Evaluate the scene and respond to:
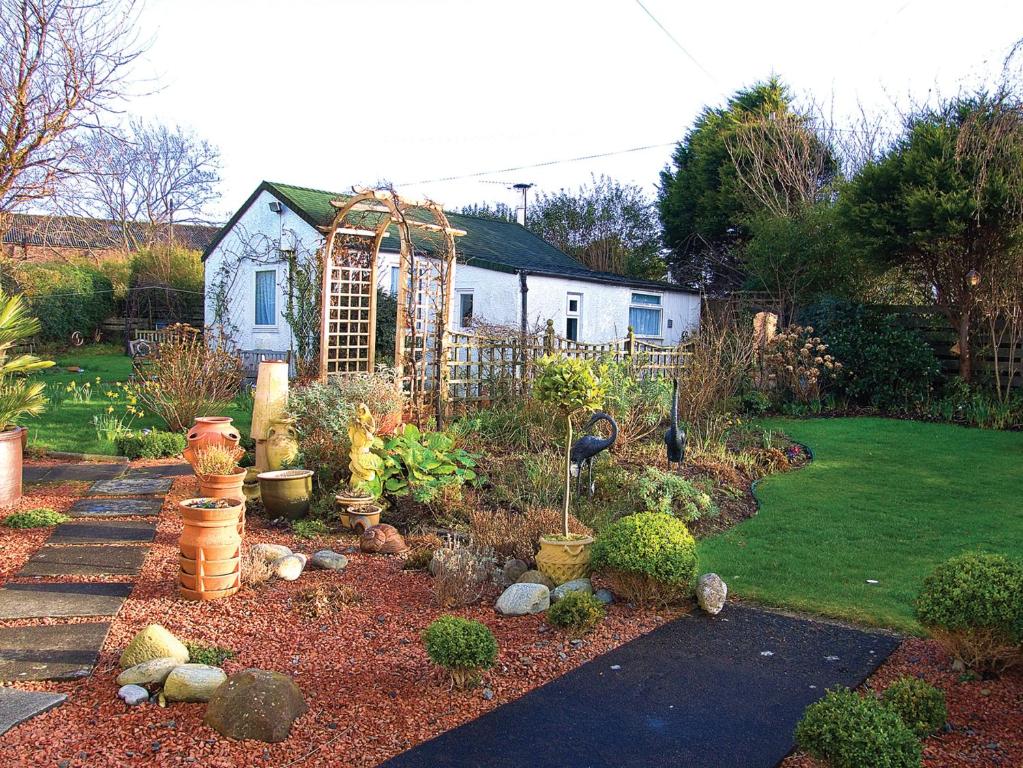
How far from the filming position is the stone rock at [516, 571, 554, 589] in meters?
4.97

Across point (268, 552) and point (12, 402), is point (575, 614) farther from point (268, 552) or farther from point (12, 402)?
point (12, 402)

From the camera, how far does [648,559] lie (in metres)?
4.52

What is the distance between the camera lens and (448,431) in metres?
8.33

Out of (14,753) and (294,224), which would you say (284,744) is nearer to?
(14,753)

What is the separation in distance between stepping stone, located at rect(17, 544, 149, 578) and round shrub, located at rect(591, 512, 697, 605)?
3194 millimetres

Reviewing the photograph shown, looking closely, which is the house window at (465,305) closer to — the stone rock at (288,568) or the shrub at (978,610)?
the stone rock at (288,568)

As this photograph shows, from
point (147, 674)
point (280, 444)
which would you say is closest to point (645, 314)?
point (280, 444)

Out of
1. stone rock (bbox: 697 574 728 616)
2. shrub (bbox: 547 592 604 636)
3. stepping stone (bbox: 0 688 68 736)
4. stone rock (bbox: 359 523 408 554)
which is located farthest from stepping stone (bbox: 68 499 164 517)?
stone rock (bbox: 697 574 728 616)

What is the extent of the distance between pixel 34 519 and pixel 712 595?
5.22 m

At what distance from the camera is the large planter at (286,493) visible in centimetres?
647

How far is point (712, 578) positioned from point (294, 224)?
42.9 ft

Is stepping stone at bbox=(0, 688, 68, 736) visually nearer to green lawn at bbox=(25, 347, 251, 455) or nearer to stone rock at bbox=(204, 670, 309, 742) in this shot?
stone rock at bbox=(204, 670, 309, 742)

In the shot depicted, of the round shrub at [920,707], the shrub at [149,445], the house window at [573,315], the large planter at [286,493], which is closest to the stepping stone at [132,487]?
the shrub at [149,445]

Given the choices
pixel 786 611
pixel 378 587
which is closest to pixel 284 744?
pixel 378 587
